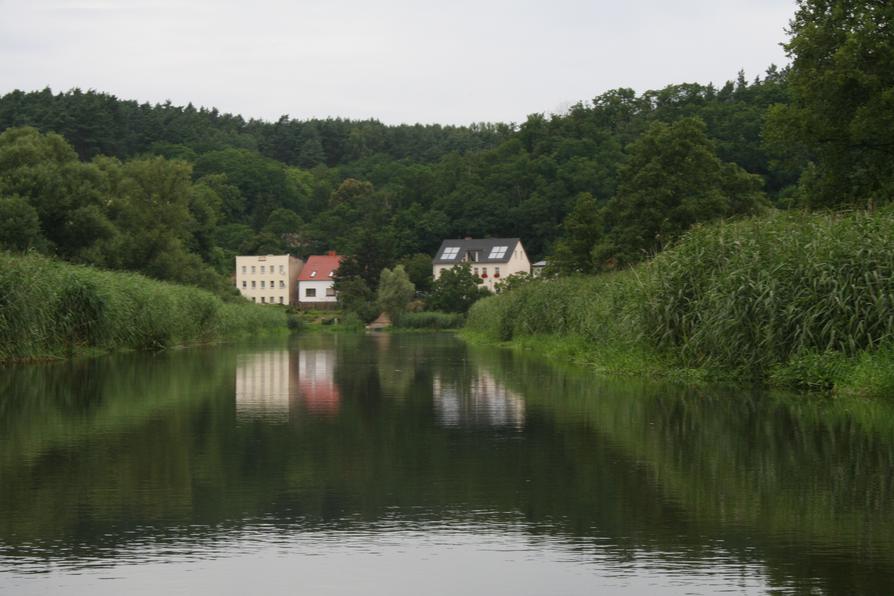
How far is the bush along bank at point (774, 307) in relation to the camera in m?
17.6

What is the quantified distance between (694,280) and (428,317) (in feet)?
270

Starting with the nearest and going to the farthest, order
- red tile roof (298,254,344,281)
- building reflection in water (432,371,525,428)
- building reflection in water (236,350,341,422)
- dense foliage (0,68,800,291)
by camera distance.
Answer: building reflection in water (432,371,525,428)
building reflection in water (236,350,341,422)
dense foliage (0,68,800,291)
red tile roof (298,254,344,281)

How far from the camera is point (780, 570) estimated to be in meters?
6.47

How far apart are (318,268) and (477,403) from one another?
12853cm

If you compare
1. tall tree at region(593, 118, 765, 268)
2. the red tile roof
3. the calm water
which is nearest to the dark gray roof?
the red tile roof

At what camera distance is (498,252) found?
13462 cm

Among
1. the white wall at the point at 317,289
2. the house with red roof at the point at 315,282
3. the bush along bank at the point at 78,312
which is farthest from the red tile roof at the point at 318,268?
the bush along bank at the point at 78,312

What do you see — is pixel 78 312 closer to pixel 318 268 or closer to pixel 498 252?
pixel 498 252

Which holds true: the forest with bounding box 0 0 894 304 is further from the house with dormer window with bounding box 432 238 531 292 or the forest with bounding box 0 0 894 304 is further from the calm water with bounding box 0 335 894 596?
the calm water with bounding box 0 335 894 596

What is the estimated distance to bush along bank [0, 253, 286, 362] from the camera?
2848 centimetres

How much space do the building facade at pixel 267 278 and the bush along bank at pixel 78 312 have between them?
97.0 metres

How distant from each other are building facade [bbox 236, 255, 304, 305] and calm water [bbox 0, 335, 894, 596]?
128886 millimetres

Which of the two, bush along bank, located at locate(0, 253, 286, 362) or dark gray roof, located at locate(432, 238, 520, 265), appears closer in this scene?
bush along bank, located at locate(0, 253, 286, 362)

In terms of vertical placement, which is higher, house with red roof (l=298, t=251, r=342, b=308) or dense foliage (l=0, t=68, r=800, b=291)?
dense foliage (l=0, t=68, r=800, b=291)
